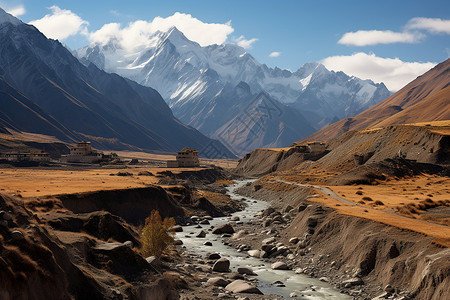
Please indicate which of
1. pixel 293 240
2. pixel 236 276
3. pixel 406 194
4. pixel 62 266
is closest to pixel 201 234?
pixel 293 240

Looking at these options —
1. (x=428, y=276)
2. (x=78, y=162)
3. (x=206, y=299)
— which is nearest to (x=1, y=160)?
(x=78, y=162)

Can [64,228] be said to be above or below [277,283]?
above

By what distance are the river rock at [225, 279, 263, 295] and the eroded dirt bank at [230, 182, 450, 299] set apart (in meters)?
8.94

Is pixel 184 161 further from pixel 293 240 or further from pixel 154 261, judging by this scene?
pixel 154 261

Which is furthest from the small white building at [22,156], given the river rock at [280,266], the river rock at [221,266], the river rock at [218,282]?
the river rock at [218,282]

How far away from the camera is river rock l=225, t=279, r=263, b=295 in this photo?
4253 centimetres

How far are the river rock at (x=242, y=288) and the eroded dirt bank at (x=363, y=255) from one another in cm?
894

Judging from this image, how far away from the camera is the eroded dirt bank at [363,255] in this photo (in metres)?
37.8

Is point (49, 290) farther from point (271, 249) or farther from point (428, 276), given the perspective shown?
point (271, 249)

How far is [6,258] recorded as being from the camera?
25.2m

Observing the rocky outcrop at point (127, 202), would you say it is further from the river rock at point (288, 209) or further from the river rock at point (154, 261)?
the river rock at point (154, 261)

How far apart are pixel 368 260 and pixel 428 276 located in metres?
9.32

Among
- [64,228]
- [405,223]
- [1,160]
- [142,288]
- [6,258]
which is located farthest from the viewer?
[1,160]

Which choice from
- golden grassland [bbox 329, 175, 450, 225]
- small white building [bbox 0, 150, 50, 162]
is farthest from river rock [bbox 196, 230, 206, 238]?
small white building [bbox 0, 150, 50, 162]
